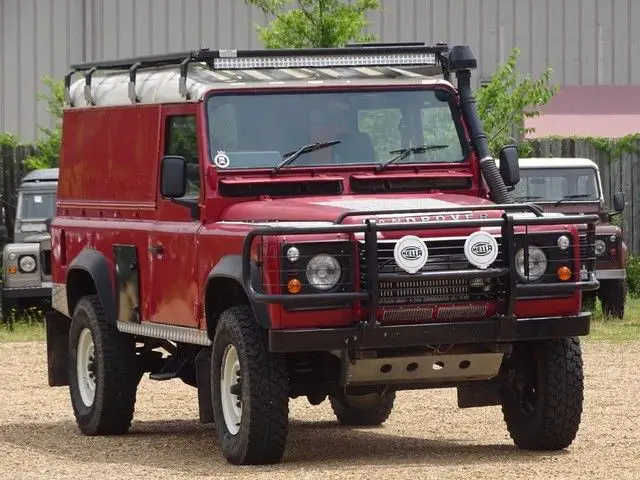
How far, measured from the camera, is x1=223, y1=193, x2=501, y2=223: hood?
1044 centimetres

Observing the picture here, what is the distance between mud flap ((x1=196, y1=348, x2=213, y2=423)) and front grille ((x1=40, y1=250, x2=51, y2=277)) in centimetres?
965

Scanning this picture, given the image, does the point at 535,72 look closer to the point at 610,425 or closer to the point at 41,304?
the point at 41,304

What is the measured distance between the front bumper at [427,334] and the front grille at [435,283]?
0.52ft

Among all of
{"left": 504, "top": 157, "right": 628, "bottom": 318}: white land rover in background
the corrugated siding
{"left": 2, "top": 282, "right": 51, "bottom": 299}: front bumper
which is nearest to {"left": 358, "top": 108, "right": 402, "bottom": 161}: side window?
{"left": 504, "top": 157, "right": 628, "bottom": 318}: white land rover in background

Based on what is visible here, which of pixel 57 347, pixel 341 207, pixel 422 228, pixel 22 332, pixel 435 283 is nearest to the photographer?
pixel 422 228

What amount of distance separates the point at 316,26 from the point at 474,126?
38.4 feet

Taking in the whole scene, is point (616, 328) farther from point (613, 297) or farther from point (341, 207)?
point (341, 207)

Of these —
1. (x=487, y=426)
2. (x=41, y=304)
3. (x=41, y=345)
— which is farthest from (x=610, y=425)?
(x=41, y=304)

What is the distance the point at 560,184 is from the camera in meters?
20.7

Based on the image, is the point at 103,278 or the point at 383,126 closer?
the point at 383,126

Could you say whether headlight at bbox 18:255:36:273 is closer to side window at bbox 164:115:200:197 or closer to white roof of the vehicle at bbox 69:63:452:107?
white roof of the vehicle at bbox 69:63:452:107

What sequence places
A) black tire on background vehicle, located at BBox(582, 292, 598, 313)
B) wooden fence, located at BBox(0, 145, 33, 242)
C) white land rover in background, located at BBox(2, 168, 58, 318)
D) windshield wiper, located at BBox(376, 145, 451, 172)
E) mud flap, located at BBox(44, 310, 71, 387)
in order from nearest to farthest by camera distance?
windshield wiper, located at BBox(376, 145, 451, 172) → mud flap, located at BBox(44, 310, 71, 387) → white land rover in background, located at BBox(2, 168, 58, 318) → black tire on background vehicle, located at BBox(582, 292, 598, 313) → wooden fence, located at BBox(0, 145, 33, 242)

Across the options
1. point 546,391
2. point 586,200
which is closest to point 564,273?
point 546,391

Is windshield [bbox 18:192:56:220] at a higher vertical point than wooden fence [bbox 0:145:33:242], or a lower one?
lower
